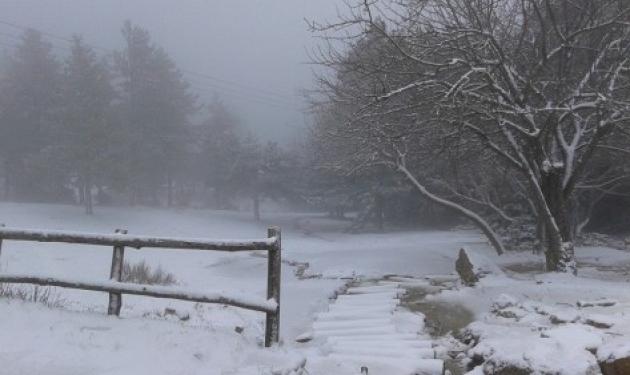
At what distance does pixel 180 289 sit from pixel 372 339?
8.55 feet

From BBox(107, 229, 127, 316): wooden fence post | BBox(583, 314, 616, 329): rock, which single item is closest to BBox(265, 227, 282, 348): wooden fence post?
BBox(107, 229, 127, 316): wooden fence post

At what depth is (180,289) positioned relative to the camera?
6.07 meters

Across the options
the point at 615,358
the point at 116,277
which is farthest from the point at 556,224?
the point at 116,277

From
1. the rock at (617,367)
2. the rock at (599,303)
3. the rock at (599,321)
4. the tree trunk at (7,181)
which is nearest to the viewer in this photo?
the rock at (617,367)

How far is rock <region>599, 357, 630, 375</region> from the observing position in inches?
196

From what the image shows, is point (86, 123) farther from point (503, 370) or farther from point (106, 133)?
point (503, 370)

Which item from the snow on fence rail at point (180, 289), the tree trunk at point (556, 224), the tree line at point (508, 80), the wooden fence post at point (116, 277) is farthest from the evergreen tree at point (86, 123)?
the wooden fence post at point (116, 277)

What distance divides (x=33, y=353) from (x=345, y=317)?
4.76 meters

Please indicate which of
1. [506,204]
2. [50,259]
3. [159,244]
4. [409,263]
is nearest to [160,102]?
[50,259]

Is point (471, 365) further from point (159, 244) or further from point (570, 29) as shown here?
point (570, 29)

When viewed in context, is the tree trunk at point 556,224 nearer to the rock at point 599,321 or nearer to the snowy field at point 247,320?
the snowy field at point 247,320

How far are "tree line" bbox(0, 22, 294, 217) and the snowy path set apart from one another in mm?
36819

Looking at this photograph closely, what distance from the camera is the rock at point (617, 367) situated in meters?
4.98

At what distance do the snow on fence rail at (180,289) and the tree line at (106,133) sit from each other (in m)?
37.7
